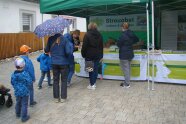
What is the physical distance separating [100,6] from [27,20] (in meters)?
9.16

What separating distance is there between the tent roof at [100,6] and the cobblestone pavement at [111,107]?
7.50ft

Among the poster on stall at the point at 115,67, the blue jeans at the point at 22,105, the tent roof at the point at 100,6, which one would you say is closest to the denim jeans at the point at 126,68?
the poster on stall at the point at 115,67

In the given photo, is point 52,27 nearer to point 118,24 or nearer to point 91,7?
point 91,7

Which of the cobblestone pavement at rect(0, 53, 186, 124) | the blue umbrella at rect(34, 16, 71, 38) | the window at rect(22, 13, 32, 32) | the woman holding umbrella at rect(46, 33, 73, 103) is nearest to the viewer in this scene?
the cobblestone pavement at rect(0, 53, 186, 124)

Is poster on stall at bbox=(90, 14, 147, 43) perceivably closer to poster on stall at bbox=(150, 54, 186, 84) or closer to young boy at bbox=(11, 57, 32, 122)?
poster on stall at bbox=(150, 54, 186, 84)

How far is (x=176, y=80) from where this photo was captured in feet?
26.5

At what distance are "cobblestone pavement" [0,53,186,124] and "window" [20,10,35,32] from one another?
10357 millimetres

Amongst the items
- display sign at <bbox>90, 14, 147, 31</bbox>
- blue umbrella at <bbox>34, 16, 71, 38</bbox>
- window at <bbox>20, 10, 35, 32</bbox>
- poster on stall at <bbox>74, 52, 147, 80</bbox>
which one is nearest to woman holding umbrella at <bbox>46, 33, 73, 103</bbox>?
blue umbrella at <bbox>34, 16, 71, 38</bbox>

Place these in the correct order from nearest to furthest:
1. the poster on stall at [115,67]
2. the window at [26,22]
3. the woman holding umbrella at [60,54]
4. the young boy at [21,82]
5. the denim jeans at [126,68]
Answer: the young boy at [21,82] < the woman holding umbrella at [60,54] < the denim jeans at [126,68] < the poster on stall at [115,67] < the window at [26,22]

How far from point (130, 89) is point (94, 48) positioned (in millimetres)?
1474

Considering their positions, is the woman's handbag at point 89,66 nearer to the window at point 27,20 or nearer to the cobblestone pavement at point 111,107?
the cobblestone pavement at point 111,107

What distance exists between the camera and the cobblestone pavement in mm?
5512

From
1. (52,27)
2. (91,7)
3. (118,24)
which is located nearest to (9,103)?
(52,27)

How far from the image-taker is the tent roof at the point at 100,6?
7.64m
